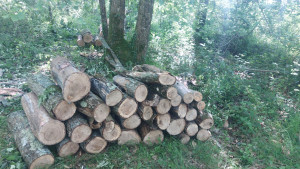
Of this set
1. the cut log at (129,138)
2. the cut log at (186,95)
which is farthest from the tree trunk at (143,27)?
the cut log at (129,138)

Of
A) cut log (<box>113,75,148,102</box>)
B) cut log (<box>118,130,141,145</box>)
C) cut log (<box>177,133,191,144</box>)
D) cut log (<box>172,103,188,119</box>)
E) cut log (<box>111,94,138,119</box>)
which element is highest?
cut log (<box>113,75,148,102</box>)

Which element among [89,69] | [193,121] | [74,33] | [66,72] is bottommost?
[74,33]

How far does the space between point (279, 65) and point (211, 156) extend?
15.3 ft

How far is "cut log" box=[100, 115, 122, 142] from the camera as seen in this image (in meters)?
3.46

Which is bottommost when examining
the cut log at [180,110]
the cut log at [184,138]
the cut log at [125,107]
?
the cut log at [184,138]

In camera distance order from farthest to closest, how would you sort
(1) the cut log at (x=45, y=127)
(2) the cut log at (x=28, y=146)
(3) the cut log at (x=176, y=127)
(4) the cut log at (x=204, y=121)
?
(4) the cut log at (x=204, y=121)
(3) the cut log at (x=176, y=127)
(1) the cut log at (x=45, y=127)
(2) the cut log at (x=28, y=146)

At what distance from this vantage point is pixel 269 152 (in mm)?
3830

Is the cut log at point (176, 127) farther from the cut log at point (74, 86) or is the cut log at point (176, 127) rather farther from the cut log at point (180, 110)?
the cut log at point (74, 86)

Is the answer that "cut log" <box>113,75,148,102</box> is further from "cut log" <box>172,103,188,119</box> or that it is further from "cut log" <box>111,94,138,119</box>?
"cut log" <box>172,103,188,119</box>

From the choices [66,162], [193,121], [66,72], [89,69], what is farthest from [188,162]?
[89,69]

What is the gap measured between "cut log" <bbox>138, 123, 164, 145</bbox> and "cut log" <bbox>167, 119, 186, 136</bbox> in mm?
185

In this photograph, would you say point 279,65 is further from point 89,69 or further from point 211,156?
point 89,69

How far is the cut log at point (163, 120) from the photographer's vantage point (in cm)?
381

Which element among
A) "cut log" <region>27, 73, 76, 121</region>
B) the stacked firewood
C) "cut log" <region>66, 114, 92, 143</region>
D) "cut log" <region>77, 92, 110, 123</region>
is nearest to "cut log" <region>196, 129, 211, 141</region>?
the stacked firewood
